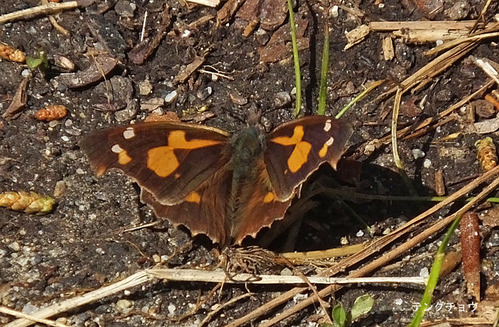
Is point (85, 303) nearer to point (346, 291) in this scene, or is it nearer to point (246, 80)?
point (346, 291)

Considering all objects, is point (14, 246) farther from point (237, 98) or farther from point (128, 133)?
point (237, 98)

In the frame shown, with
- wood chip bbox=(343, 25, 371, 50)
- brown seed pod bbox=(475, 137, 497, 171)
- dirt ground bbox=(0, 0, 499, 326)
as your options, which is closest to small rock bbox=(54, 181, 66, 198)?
dirt ground bbox=(0, 0, 499, 326)

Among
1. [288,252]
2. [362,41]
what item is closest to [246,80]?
[362,41]

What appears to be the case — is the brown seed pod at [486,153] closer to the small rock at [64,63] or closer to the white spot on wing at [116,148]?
the white spot on wing at [116,148]

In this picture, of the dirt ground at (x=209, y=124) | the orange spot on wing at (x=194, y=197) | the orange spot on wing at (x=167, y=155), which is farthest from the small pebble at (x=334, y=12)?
the orange spot on wing at (x=194, y=197)

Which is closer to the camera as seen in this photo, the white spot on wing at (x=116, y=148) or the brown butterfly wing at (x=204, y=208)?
the white spot on wing at (x=116, y=148)

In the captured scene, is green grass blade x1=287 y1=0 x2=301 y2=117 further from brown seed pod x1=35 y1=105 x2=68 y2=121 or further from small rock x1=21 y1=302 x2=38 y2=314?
small rock x1=21 y1=302 x2=38 y2=314
